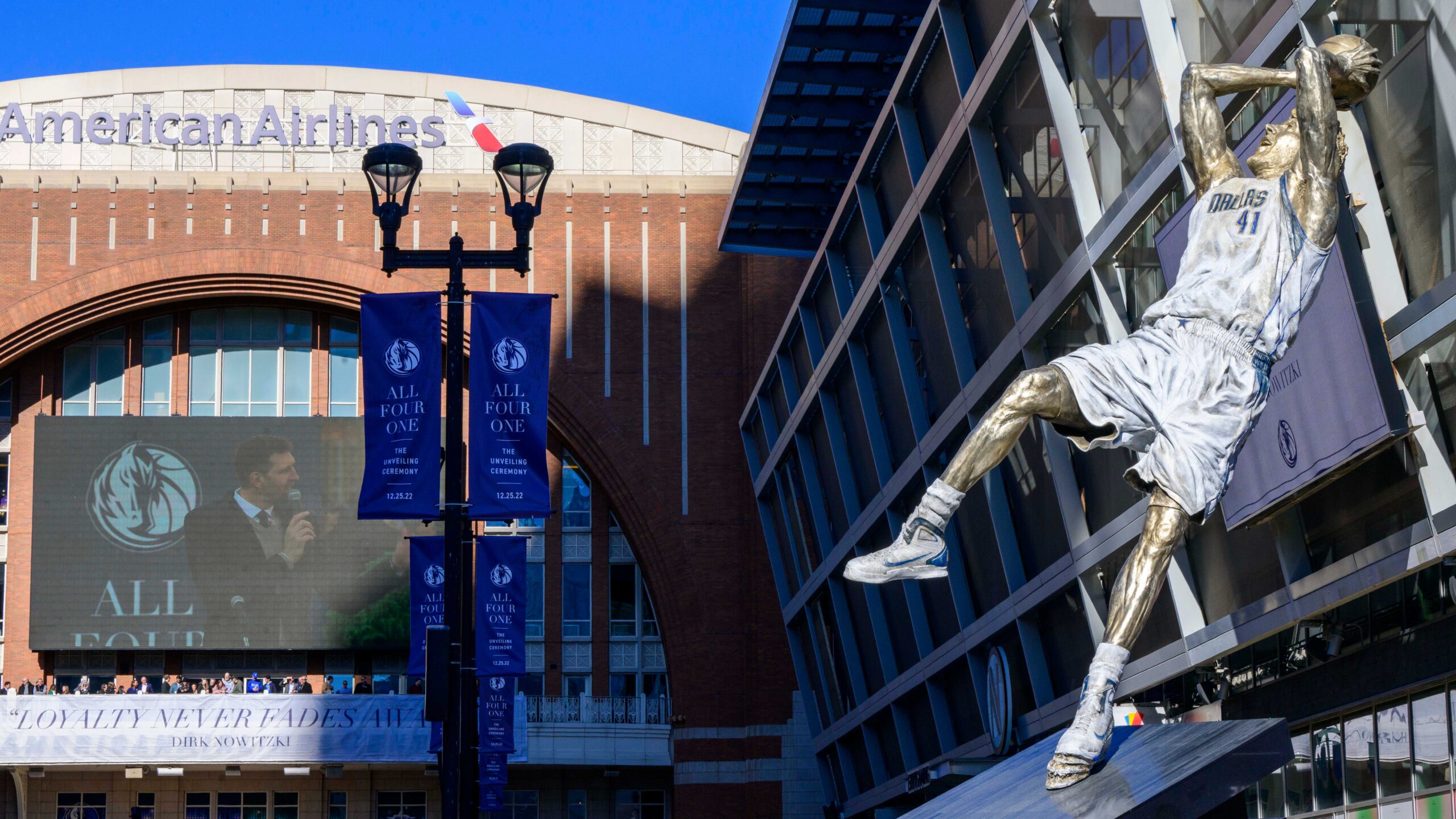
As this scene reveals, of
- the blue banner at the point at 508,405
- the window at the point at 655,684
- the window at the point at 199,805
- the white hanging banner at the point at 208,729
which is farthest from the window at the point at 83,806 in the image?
the blue banner at the point at 508,405

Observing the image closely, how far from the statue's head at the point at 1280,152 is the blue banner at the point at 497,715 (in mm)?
27158

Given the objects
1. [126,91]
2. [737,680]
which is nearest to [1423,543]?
[737,680]

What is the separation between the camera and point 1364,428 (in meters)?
10.0

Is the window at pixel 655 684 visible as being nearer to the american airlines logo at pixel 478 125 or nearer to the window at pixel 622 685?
the window at pixel 622 685

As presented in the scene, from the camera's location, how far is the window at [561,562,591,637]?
45.6 m

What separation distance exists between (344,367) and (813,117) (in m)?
23.4

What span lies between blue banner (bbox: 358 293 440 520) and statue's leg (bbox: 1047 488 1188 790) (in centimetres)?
1160

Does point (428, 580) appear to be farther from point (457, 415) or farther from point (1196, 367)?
Result: point (1196, 367)

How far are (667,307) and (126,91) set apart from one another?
1697 centimetres

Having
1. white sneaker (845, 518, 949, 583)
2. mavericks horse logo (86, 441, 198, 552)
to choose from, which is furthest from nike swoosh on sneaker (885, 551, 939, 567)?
mavericks horse logo (86, 441, 198, 552)

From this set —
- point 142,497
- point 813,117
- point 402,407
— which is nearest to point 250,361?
point 142,497

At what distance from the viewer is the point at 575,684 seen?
45.2 meters

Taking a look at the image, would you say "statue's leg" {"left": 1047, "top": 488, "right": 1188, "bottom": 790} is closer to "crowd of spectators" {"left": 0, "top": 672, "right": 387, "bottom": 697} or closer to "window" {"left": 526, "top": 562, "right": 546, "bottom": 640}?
"crowd of spectators" {"left": 0, "top": 672, "right": 387, "bottom": 697}

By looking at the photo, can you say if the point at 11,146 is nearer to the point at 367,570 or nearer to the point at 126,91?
the point at 126,91
